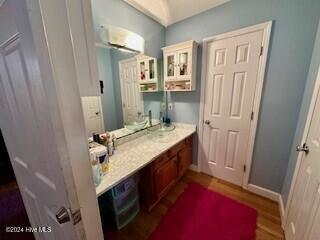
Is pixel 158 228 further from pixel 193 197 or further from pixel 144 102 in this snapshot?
pixel 144 102

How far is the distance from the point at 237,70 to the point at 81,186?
6.50 ft

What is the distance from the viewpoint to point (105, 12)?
145cm

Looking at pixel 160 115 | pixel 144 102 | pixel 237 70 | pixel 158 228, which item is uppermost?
pixel 237 70

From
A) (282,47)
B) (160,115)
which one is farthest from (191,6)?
(160,115)

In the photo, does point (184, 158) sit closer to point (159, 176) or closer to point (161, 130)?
point (161, 130)

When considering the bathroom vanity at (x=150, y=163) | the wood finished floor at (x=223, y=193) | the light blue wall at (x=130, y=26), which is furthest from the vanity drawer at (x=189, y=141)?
the light blue wall at (x=130, y=26)

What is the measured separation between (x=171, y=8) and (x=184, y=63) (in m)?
0.79

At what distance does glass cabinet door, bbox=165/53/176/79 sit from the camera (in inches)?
81.4

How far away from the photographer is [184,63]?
198 cm

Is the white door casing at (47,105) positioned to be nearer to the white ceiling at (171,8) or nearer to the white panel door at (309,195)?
the white panel door at (309,195)

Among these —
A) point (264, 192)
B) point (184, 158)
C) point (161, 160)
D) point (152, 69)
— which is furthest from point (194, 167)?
point (152, 69)

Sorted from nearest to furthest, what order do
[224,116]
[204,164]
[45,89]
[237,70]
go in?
[45,89]
[237,70]
[224,116]
[204,164]

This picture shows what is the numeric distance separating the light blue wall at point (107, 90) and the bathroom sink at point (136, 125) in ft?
0.74

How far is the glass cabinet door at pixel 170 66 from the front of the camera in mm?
2066
